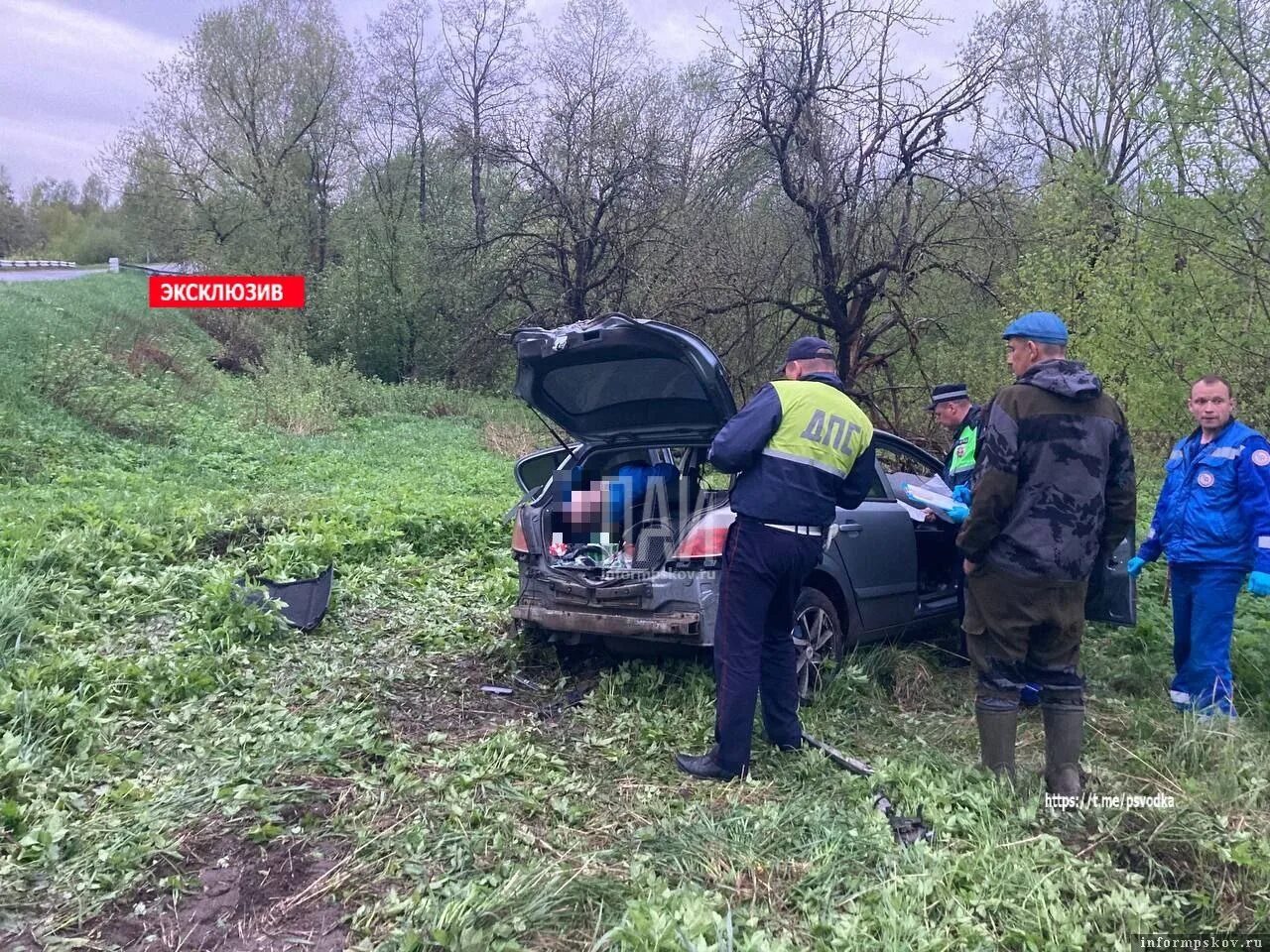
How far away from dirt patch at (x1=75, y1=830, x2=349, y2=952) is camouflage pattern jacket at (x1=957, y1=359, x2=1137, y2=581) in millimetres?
2667

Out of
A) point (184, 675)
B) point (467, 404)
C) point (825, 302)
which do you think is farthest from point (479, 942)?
point (467, 404)

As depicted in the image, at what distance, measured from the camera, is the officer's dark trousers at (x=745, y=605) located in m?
3.76

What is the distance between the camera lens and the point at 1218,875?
9.11 ft

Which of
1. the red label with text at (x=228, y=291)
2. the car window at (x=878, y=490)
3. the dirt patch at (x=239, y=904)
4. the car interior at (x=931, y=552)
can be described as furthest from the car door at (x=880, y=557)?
the red label with text at (x=228, y=291)

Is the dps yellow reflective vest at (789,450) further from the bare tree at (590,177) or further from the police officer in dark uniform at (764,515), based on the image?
the bare tree at (590,177)

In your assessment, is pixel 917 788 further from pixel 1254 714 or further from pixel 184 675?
pixel 184 675

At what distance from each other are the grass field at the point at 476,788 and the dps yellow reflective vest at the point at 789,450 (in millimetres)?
1067

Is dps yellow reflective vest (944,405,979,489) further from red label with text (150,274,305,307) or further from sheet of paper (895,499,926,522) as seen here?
red label with text (150,274,305,307)

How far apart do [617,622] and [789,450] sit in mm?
1221

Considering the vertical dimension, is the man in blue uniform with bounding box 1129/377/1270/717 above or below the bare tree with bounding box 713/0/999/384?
below

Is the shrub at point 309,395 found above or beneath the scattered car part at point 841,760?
above

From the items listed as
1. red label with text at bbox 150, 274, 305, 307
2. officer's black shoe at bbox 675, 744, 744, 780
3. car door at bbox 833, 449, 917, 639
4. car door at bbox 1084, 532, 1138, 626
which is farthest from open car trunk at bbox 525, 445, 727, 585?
red label with text at bbox 150, 274, 305, 307

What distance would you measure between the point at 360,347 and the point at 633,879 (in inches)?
918

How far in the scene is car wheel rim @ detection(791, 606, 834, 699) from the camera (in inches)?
177
